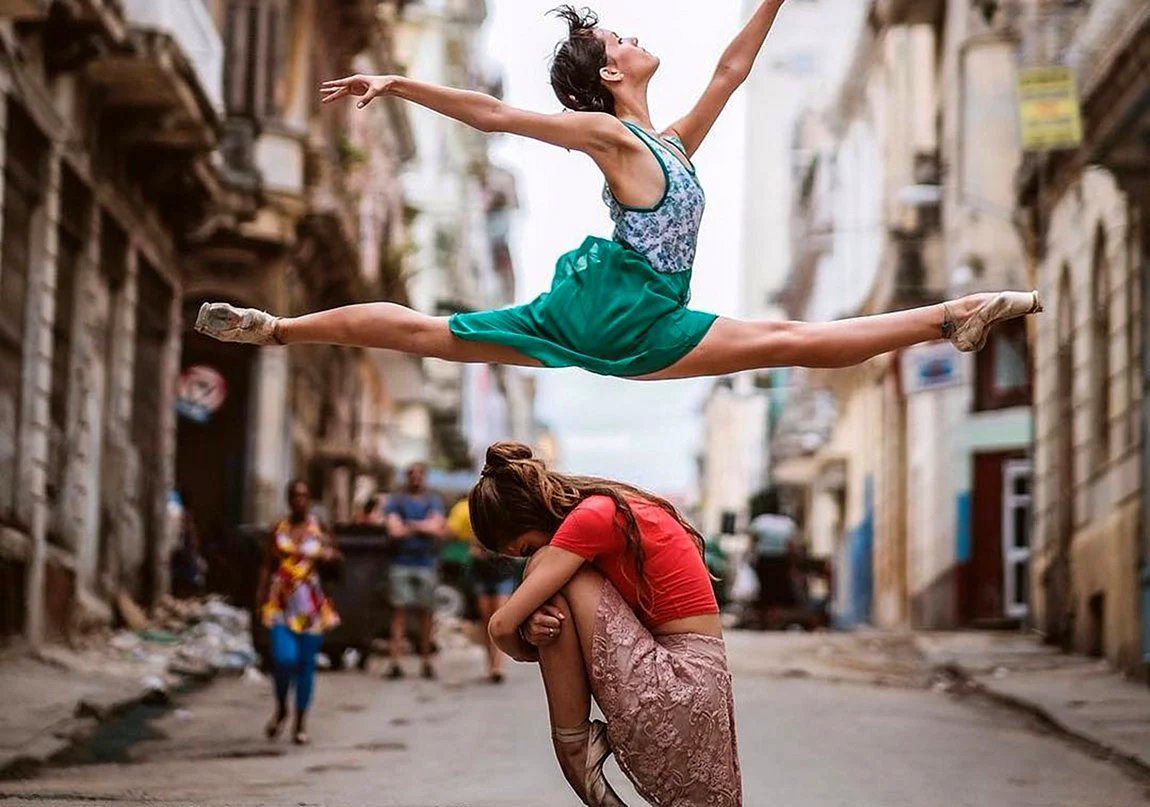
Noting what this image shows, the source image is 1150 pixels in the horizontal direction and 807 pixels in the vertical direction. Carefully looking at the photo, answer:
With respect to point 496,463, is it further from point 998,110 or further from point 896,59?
point 896,59

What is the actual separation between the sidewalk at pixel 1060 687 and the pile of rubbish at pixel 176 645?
20.4 feet

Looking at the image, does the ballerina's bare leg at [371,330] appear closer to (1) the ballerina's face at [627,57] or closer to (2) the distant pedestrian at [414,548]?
(1) the ballerina's face at [627,57]

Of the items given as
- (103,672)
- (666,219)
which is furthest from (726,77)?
(103,672)

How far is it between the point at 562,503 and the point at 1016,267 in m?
28.5

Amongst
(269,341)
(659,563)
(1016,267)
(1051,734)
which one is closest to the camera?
(659,563)

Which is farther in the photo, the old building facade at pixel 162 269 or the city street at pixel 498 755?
the old building facade at pixel 162 269

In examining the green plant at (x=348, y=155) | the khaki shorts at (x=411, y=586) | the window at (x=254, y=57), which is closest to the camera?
the khaki shorts at (x=411, y=586)

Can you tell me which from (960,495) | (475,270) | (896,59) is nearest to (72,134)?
(960,495)

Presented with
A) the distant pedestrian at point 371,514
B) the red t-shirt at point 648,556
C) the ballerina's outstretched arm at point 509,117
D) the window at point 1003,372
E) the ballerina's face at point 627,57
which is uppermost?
the window at point 1003,372

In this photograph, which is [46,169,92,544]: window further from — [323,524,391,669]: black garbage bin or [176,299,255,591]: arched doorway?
[176,299,255,591]: arched doorway

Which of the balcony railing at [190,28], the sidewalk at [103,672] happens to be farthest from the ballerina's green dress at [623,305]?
the balcony railing at [190,28]

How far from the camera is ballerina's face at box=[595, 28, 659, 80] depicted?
24.6ft

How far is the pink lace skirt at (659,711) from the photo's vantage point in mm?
6859

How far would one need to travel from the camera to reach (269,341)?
7.75 meters
